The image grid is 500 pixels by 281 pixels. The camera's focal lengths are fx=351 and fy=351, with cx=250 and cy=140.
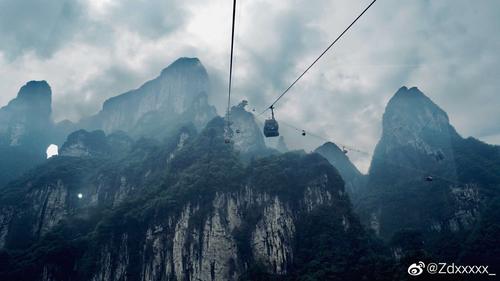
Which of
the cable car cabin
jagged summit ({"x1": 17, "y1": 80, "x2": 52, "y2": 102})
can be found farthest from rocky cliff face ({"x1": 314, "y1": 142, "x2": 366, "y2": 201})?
the cable car cabin

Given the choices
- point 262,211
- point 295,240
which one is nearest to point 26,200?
point 262,211

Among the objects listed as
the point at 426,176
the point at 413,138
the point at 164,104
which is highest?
the point at 164,104

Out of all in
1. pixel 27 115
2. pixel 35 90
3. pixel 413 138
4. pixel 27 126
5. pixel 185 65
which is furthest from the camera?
pixel 185 65

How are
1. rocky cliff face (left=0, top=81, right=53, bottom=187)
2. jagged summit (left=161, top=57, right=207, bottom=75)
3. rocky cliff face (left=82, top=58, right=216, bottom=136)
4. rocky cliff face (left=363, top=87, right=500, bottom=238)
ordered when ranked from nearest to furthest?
rocky cliff face (left=363, top=87, right=500, bottom=238), rocky cliff face (left=0, top=81, right=53, bottom=187), rocky cliff face (left=82, top=58, right=216, bottom=136), jagged summit (left=161, top=57, right=207, bottom=75)

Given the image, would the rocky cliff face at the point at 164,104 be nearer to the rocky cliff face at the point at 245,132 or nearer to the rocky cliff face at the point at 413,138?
the rocky cliff face at the point at 245,132

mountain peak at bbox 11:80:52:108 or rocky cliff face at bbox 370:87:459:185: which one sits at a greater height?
mountain peak at bbox 11:80:52:108

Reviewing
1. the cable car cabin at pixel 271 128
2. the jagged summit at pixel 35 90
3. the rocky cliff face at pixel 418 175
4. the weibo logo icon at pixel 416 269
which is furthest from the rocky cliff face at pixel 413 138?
the jagged summit at pixel 35 90

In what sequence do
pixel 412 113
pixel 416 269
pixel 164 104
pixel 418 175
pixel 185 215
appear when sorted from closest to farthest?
1. pixel 416 269
2. pixel 185 215
3. pixel 418 175
4. pixel 412 113
5. pixel 164 104

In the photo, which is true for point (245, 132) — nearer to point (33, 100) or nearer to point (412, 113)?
point (412, 113)

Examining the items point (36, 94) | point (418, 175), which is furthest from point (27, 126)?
point (418, 175)

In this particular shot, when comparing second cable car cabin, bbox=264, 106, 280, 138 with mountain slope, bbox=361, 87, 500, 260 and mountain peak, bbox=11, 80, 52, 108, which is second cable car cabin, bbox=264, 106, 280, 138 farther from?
mountain peak, bbox=11, 80, 52, 108
